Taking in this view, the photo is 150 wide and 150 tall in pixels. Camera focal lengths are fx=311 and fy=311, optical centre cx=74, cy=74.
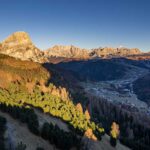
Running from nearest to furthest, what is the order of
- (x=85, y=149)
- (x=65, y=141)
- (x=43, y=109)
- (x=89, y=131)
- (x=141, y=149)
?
(x=65, y=141) < (x=85, y=149) < (x=89, y=131) < (x=43, y=109) < (x=141, y=149)

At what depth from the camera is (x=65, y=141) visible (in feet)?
362

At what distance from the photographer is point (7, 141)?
91438 mm

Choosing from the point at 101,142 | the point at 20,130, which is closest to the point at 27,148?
the point at 20,130

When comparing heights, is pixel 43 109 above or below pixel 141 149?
above

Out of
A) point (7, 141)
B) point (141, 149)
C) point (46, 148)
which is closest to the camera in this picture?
point (7, 141)

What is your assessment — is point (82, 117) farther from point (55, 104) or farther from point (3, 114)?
point (3, 114)

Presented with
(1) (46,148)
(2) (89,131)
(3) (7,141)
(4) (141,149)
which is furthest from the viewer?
(4) (141,149)

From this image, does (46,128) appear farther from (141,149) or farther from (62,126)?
(141,149)

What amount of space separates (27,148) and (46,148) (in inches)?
441

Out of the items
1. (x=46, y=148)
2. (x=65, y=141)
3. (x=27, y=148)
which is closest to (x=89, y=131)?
(x=65, y=141)

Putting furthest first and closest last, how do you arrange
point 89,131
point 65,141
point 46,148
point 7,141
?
point 89,131
point 65,141
point 46,148
point 7,141

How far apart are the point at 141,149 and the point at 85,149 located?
63066 millimetres

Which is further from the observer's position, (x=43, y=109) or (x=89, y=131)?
(x=43, y=109)

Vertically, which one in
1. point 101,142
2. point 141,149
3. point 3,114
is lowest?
point 141,149
